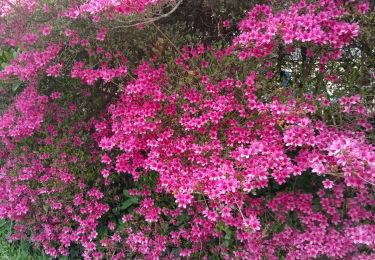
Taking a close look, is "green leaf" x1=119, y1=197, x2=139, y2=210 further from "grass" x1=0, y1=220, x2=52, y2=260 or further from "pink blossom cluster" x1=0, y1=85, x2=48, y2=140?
"pink blossom cluster" x1=0, y1=85, x2=48, y2=140

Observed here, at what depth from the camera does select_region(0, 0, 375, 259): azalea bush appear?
7.67 feet

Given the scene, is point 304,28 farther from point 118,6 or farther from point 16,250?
point 16,250

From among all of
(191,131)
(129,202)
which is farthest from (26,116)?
(191,131)

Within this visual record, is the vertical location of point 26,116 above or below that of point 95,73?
below

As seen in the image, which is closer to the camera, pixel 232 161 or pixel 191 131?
pixel 232 161

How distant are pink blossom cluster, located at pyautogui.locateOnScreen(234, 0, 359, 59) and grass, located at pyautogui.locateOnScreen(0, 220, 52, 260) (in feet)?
7.25

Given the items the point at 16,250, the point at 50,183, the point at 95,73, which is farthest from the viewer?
the point at 16,250

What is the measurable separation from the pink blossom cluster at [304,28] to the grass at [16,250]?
2211 mm

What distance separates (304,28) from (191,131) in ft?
3.01

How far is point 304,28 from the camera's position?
2346mm

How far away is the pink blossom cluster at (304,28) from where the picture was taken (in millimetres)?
2277

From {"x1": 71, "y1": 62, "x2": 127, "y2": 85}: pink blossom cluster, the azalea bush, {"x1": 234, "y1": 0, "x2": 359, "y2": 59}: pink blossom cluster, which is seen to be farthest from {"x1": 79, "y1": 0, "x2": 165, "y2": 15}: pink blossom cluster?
{"x1": 234, "y1": 0, "x2": 359, "y2": 59}: pink blossom cluster

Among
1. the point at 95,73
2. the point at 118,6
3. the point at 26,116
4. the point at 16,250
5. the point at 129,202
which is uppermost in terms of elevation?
the point at 118,6

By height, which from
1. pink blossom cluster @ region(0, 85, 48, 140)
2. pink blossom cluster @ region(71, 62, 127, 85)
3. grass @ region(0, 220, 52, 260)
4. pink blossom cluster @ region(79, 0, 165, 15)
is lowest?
grass @ region(0, 220, 52, 260)
